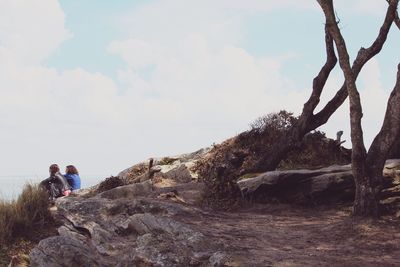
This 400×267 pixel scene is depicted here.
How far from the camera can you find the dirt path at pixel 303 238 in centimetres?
851

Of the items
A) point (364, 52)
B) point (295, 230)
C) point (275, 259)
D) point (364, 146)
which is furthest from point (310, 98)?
point (275, 259)

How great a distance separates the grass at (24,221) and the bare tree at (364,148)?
877cm

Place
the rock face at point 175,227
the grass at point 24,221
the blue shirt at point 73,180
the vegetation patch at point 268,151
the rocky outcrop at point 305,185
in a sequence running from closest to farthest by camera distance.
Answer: the rock face at point 175,227 → the rocky outcrop at point 305,185 → the grass at point 24,221 → the vegetation patch at point 268,151 → the blue shirt at point 73,180

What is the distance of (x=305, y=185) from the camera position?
572 inches

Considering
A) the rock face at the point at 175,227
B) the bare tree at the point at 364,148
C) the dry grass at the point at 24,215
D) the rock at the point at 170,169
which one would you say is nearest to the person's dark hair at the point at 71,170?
the dry grass at the point at 24,215

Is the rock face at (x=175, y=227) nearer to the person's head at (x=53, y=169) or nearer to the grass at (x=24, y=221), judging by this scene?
the grass at (x=24, y=221)

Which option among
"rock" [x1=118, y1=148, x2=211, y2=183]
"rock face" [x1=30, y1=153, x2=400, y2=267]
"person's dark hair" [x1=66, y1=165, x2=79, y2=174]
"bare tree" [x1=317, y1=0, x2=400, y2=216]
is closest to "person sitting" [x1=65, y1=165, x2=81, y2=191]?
"person's dark hair" [x1=66, y1=165, x2=79, y2=174]

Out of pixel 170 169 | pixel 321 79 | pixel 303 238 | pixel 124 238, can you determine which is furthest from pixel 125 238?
pixel 170 169

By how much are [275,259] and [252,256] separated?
1.24 feet

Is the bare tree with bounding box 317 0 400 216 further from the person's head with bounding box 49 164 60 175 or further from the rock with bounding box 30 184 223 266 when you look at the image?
the person's head with bounding box 49 164 60 175

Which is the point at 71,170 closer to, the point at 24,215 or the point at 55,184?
the point at 55,184

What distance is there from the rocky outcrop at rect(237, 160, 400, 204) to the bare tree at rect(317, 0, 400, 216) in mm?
2345

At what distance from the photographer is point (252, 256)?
28.2 feet

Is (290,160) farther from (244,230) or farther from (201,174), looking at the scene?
(244,230)
